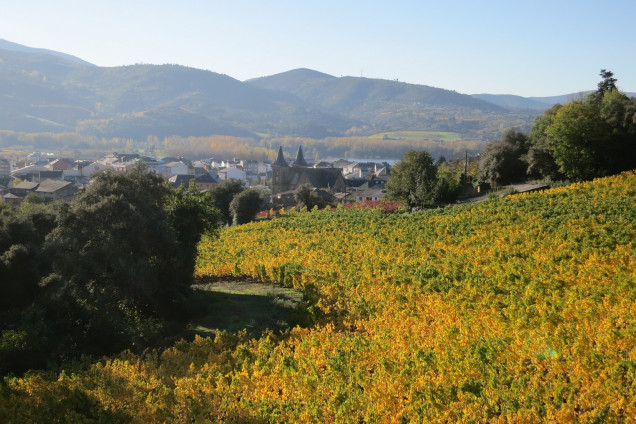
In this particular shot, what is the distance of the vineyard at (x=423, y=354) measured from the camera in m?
9.88

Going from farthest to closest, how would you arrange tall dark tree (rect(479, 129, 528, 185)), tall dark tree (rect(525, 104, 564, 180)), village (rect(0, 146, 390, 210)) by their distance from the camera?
village (rect(0, 146, 390, 210)), tall dark tree (rect(479, 129, 528, 185)), tall dark tree (rect(525, 104, 564, 180))

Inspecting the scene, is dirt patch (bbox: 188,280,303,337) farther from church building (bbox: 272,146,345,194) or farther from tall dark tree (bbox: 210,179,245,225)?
church building (bbox: 272,146,345,194)

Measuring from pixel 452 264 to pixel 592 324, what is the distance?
30.8 ft

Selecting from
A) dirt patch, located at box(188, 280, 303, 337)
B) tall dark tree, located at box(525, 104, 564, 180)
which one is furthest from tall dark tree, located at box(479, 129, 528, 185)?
dirt patch, located at box(188, 280, 303, 337)

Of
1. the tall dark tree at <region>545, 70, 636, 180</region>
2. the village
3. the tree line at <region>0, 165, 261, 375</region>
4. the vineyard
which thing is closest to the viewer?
the vineyard

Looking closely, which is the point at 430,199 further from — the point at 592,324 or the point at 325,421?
the point at 325,421

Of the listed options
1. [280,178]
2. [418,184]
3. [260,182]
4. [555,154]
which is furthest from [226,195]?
[260,182]

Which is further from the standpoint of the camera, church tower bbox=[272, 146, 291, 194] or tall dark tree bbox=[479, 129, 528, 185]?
church tower bbox=[272, 146, 291, 194]

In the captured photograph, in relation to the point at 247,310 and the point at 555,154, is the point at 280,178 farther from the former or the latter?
the point at 247,310

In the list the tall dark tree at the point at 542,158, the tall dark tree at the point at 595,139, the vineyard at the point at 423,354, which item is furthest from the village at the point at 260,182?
the vineyard at the point at 423,354

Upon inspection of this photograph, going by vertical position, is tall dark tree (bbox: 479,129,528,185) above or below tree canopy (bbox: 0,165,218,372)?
above

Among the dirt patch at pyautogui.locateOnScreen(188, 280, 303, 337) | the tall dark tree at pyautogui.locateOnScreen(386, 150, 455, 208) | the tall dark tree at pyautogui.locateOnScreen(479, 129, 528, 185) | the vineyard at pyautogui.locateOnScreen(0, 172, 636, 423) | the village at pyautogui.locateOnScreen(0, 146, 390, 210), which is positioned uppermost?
the tall dark tree at pyautogui.locateOnScreen(479, 129, 528, 185)

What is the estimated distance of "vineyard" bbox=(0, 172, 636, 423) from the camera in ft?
32.4

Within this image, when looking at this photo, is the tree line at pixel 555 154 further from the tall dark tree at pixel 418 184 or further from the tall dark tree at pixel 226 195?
the tall dark tree at pixel 226 195
